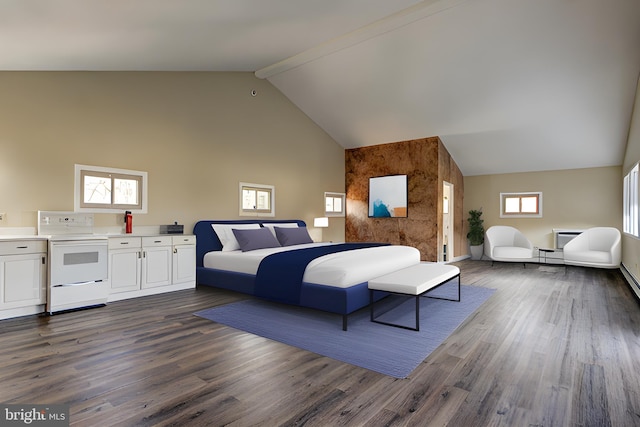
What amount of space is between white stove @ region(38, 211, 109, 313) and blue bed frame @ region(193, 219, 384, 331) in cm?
134

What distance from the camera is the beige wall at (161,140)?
395 cm

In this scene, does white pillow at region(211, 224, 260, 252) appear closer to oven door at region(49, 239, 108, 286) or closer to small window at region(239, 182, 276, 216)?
small window at region(239, 182, 276, 216)

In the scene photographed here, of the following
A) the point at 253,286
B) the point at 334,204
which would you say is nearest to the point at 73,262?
the point at 253,286

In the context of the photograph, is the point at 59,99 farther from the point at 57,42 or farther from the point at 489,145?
the point at 489,145

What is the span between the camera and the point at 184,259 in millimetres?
5027

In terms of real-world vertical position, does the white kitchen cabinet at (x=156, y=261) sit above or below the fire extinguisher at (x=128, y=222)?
below

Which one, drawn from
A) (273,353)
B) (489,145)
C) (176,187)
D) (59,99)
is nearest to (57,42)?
(59,99)

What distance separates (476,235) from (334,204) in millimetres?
3686

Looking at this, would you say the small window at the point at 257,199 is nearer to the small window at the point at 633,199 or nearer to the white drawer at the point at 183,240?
the white drawer at the point at 183,240

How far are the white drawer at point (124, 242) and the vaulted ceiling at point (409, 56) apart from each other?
2144 mm

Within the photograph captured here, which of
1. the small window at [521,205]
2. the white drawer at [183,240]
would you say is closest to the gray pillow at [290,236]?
the white drawer at [183,240]

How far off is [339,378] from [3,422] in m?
1.84

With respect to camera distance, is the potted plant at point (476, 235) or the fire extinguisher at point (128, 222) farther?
the potted plant at point (476, 235)

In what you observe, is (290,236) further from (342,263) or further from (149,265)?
(342,263)
